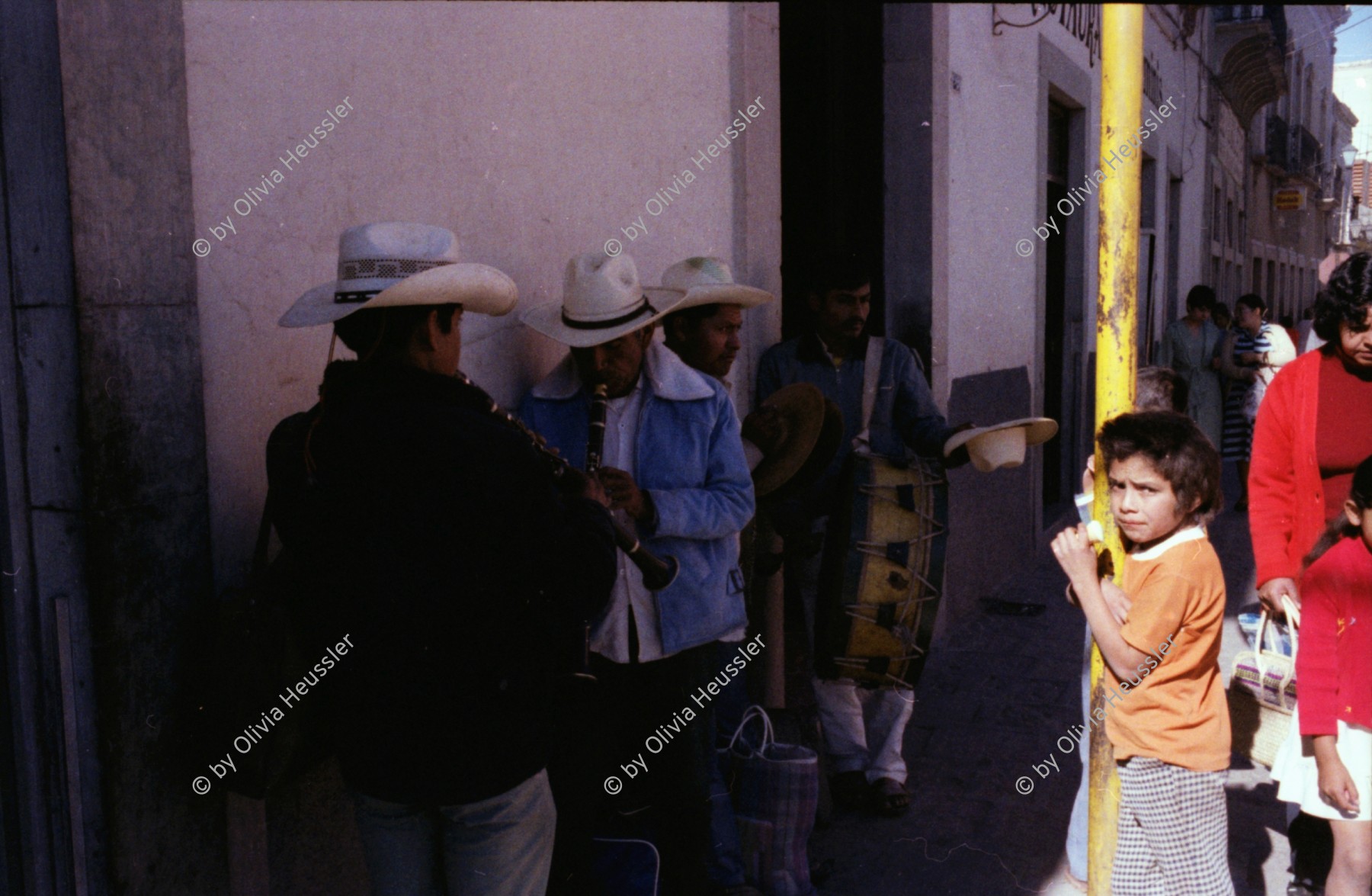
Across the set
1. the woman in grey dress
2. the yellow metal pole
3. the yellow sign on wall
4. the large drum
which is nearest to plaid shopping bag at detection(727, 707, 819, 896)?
the large drum

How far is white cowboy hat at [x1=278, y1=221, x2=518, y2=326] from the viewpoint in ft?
6.81

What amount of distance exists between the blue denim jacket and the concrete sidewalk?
1.12m

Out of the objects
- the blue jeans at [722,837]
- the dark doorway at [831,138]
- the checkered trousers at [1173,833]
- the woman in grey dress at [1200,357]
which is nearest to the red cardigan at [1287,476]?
the checkered trousers at [1173,833]

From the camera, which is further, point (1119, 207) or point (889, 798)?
point (889, 798)

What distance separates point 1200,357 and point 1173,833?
7810 millimetres

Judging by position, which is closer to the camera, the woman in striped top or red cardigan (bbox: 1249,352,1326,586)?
red cardigan (bbox: 1249,352,1326,586)

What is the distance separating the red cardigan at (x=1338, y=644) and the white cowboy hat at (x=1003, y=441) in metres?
0.97

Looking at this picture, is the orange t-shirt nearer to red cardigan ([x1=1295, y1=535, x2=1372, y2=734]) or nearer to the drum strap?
red cardigan ([x1=1295, y1=535, x2=1372, y2=734])

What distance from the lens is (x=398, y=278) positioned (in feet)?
7.06

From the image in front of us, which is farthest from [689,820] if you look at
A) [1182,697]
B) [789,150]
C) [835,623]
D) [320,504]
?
[789,150]

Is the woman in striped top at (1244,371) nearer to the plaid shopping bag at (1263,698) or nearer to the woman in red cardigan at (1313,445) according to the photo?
the woman in red cardigan at (1313,445)

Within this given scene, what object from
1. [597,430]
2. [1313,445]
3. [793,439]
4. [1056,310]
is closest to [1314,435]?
[1313,445]

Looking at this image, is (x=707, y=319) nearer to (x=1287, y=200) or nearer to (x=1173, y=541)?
(x=1173, y=541)

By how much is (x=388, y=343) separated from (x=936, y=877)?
246 cm
